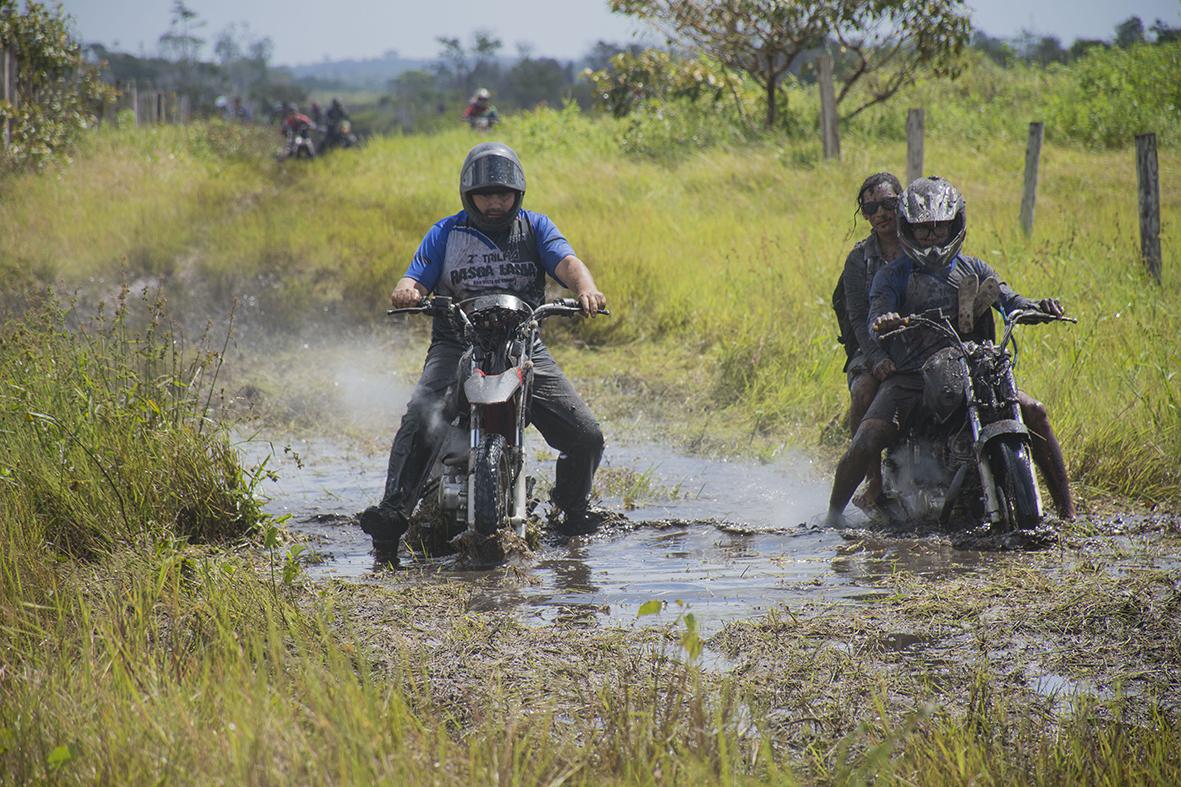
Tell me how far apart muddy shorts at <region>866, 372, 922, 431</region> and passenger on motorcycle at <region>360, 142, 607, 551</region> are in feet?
4.73

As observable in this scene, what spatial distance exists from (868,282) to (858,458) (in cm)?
100

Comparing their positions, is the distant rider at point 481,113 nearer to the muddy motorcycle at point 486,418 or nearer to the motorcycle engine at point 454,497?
the muddy motorcycle at point 486,418

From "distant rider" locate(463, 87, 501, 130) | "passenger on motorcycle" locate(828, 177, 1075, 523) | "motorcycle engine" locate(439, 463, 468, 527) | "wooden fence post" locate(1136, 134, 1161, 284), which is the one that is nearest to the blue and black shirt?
"passenger on motorcycle" locate(828, 177, 1075, 523)

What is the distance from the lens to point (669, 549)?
6.08m

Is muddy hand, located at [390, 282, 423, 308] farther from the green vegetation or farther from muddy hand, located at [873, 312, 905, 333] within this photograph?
muddy hand, located at [873, 312, 905, 333]

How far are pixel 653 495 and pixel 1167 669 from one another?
3712mm

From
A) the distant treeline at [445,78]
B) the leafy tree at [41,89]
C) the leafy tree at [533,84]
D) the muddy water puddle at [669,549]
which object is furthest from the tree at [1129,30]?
the leafy tree at [533,84]

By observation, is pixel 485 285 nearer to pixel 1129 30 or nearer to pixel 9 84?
pixel 9 84

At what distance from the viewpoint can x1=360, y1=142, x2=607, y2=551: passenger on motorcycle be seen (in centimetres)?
600

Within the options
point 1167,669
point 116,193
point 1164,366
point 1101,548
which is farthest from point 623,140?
point 1167,669

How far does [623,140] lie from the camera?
76.3ft

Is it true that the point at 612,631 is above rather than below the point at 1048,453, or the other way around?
below

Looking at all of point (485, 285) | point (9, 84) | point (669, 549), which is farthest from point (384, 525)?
point (9, 84)

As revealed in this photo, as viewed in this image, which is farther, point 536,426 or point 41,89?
point 41,89
